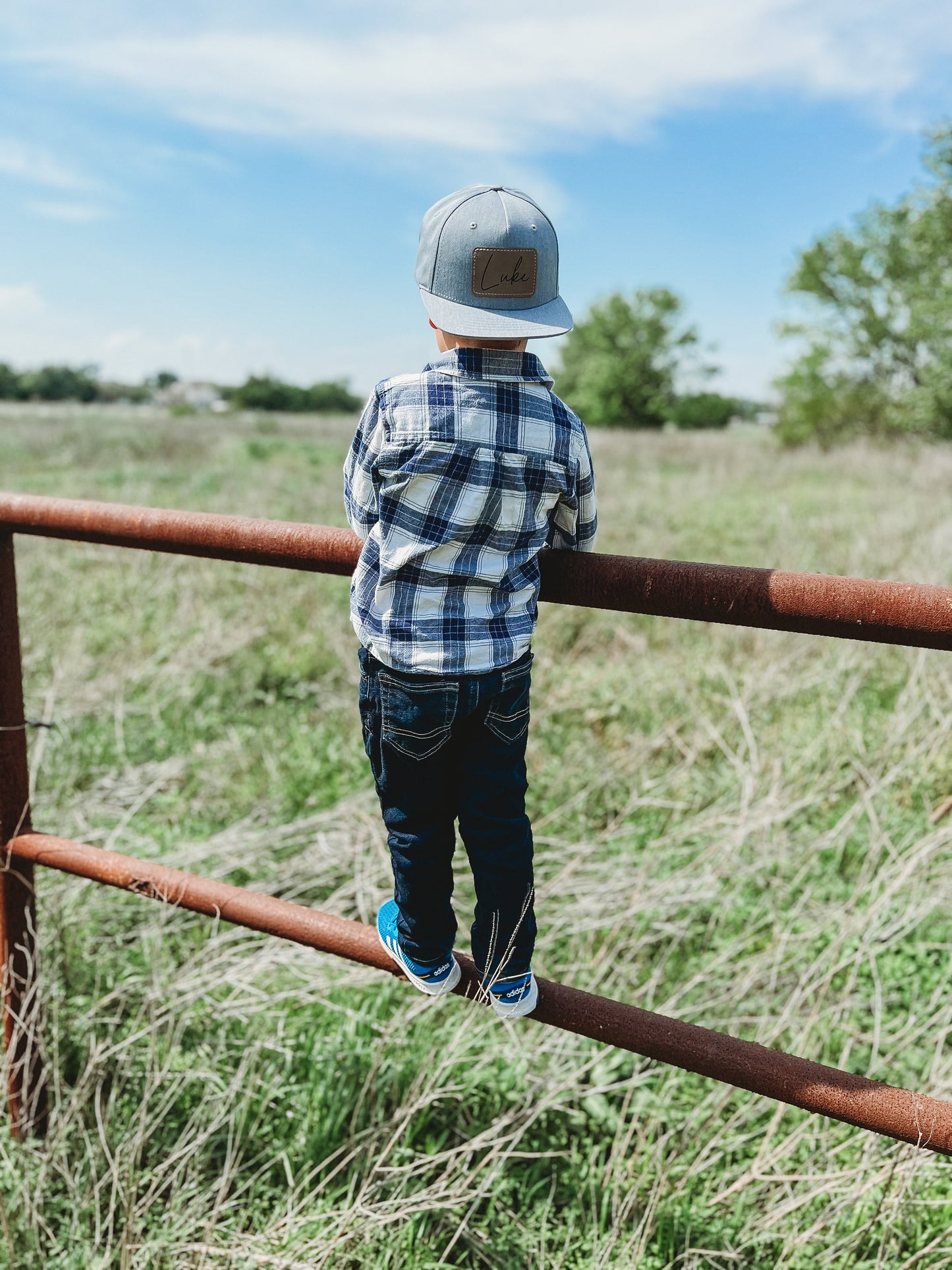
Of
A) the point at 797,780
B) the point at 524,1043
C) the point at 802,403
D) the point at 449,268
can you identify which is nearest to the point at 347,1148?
the point at 524,1043

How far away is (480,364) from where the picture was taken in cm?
123

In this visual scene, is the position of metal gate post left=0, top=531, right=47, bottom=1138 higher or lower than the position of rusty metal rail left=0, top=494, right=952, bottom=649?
lower

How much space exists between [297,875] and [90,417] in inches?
1153

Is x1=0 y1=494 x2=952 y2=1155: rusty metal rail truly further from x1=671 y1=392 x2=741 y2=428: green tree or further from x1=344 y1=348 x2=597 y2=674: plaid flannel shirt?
x1=671 y1=392 x2=741 y2=428: green tree

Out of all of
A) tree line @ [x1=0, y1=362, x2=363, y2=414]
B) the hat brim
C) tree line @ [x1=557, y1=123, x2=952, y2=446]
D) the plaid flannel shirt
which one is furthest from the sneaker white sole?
tree line @ [x1=0, y1=362, x2=363, y2=414]

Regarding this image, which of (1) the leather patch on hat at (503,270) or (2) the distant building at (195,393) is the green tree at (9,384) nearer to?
(2) the distant building at (195,393)

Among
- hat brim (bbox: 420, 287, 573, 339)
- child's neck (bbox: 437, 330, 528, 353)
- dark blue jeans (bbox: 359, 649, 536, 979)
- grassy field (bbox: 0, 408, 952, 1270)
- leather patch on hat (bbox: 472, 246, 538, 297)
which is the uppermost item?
leather patch on hat (bbox: 472, 246, 538, 297)

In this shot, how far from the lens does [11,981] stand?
1.82 metres

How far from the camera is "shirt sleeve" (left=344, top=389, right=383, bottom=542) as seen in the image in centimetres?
125

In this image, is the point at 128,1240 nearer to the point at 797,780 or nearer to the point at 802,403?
the point at 797,780

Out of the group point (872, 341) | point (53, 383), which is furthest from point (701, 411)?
point (53, 383)

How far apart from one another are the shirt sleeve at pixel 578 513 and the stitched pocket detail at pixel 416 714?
0.90 feet

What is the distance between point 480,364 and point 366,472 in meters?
0.22

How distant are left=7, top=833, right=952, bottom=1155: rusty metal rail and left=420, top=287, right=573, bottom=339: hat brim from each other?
0.89 metres
